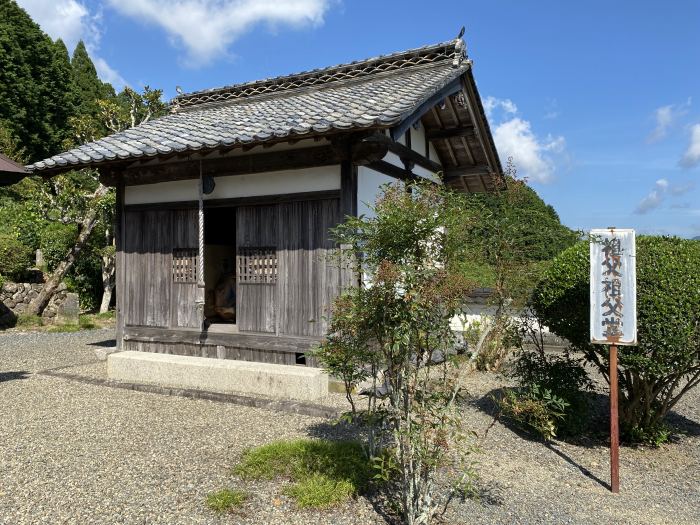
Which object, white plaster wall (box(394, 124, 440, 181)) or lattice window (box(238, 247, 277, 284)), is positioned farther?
white plaster wall (box(394, 124, 440, 181))

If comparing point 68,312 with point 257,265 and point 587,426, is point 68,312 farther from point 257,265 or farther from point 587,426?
point 587,426

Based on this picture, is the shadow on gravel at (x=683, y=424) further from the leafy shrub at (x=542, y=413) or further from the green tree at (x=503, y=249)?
the green tree at (x=503, y=249)

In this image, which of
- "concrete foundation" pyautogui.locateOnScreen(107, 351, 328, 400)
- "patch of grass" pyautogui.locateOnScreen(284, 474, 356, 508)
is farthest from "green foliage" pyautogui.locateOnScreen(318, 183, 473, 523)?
"concrete foundation" pyautogui.locateOnScreen(107, 351, 328, 400)

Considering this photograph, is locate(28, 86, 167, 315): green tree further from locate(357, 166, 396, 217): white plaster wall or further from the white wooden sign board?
the white wooden sign board

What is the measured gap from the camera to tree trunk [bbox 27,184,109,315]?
1444 cm

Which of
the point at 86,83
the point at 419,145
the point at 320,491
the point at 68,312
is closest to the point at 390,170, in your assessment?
the point at 419,145

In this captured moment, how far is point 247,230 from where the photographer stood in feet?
24.8

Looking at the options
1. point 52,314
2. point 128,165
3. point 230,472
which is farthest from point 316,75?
point 52,314

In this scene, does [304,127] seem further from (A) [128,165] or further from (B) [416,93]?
(A) [128,165]

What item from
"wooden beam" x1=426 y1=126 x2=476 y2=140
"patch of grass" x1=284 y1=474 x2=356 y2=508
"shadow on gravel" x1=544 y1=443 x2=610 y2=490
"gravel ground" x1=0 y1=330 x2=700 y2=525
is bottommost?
"shadow on gravel" x1=544 y1=443 x2=610 y2=490

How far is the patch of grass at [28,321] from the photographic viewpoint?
542 inches

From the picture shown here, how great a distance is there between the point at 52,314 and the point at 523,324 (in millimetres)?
13988

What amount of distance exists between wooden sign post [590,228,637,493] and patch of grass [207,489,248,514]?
3021 millimetres

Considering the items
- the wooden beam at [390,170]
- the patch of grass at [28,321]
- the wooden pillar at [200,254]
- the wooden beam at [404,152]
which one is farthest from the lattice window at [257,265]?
the patch of grass at [28,321]
